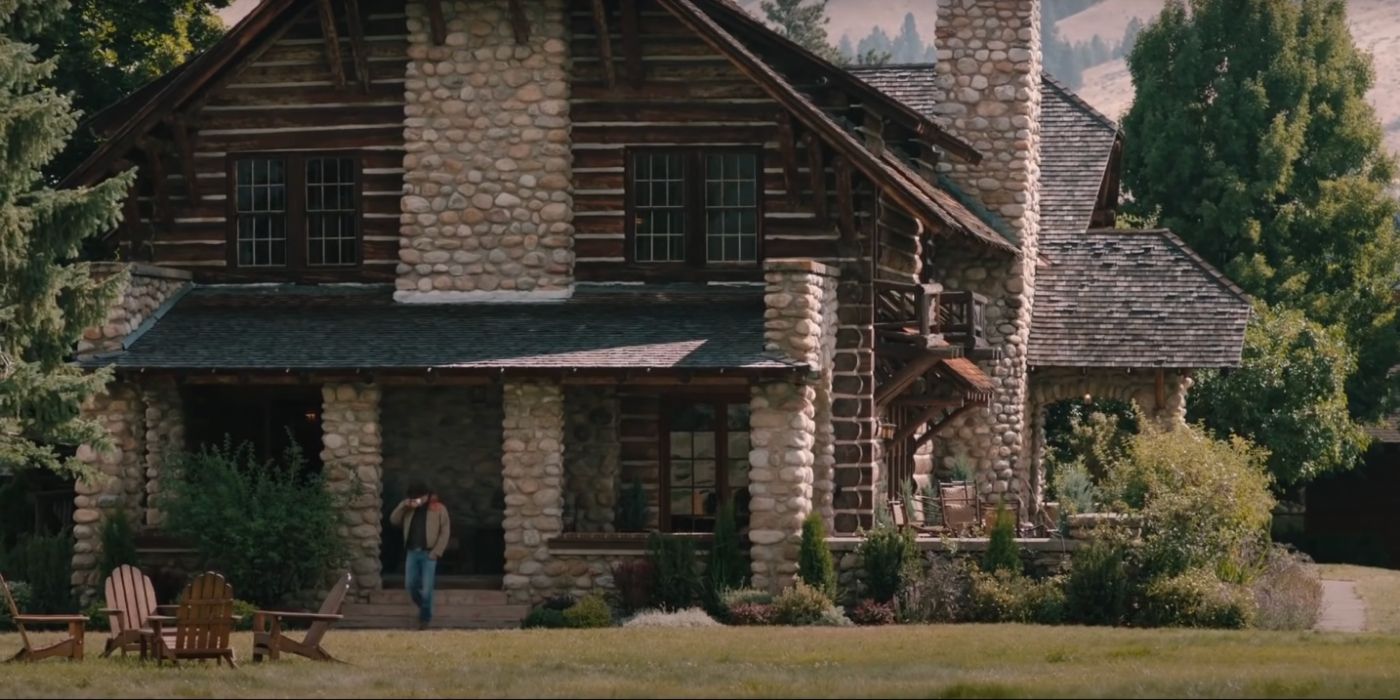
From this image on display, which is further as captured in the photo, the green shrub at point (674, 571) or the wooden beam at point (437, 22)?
the wooden beam at point (437, 22)

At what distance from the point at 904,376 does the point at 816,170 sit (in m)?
3.17

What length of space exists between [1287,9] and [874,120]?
23.9 metres

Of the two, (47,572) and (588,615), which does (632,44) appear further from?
(47,572)

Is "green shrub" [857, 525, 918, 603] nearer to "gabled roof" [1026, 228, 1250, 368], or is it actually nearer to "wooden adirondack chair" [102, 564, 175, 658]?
"wooden adirondack chair" [102, 564, 175, 658]

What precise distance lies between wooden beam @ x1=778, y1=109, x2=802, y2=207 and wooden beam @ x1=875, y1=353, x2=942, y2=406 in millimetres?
2653

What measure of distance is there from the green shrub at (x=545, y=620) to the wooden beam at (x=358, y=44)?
799 centimetres

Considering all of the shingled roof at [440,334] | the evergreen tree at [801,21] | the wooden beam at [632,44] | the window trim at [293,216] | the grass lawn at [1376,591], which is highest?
the evergreen tree at [801,21]

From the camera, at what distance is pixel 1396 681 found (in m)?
24.1

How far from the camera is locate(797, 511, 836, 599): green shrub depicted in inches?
1292

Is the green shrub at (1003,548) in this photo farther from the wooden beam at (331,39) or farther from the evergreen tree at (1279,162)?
the evergreen tree at (1279,162)

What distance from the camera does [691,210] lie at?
119 ft

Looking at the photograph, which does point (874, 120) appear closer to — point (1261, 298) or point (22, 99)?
point (22, 99)

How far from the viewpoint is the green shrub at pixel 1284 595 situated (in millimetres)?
31094

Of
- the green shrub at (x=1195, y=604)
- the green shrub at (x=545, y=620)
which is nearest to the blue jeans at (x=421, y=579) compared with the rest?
the green shrub at (x=545, y=620)
